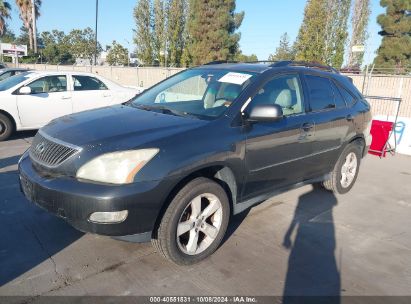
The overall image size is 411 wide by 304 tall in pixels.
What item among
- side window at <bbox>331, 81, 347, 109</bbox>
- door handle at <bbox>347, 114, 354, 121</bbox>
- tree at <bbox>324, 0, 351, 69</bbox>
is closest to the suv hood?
side window at <bbox>331, 81, 347, 109</bbox>

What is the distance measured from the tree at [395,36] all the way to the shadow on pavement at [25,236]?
36302 mm

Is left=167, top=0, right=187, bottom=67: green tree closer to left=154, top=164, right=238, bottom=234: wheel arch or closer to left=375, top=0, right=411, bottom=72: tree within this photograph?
left=375, top=0, right=411, bottom=72: tree

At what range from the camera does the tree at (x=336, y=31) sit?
27.2 metres

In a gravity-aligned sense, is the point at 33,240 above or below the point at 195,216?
below

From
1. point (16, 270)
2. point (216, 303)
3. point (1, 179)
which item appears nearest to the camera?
point (216, 303)

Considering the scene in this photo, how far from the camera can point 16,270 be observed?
10.3ft

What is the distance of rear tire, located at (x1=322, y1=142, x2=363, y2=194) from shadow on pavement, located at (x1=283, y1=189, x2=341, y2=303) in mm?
280

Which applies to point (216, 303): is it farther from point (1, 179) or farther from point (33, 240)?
point (1, 179)

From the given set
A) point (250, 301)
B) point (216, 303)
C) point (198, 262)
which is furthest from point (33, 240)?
point (250, 301)

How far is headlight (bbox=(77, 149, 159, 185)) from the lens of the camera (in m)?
2.86

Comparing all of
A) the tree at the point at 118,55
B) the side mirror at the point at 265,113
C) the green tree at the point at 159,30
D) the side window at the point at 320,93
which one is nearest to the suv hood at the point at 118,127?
the side mirror at the point at 265,113

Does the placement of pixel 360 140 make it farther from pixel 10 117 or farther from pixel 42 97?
pixel 10 117

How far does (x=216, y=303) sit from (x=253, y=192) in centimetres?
129

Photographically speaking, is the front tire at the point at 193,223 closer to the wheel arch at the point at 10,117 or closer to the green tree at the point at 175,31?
the wheel arch at the point at 10,117
